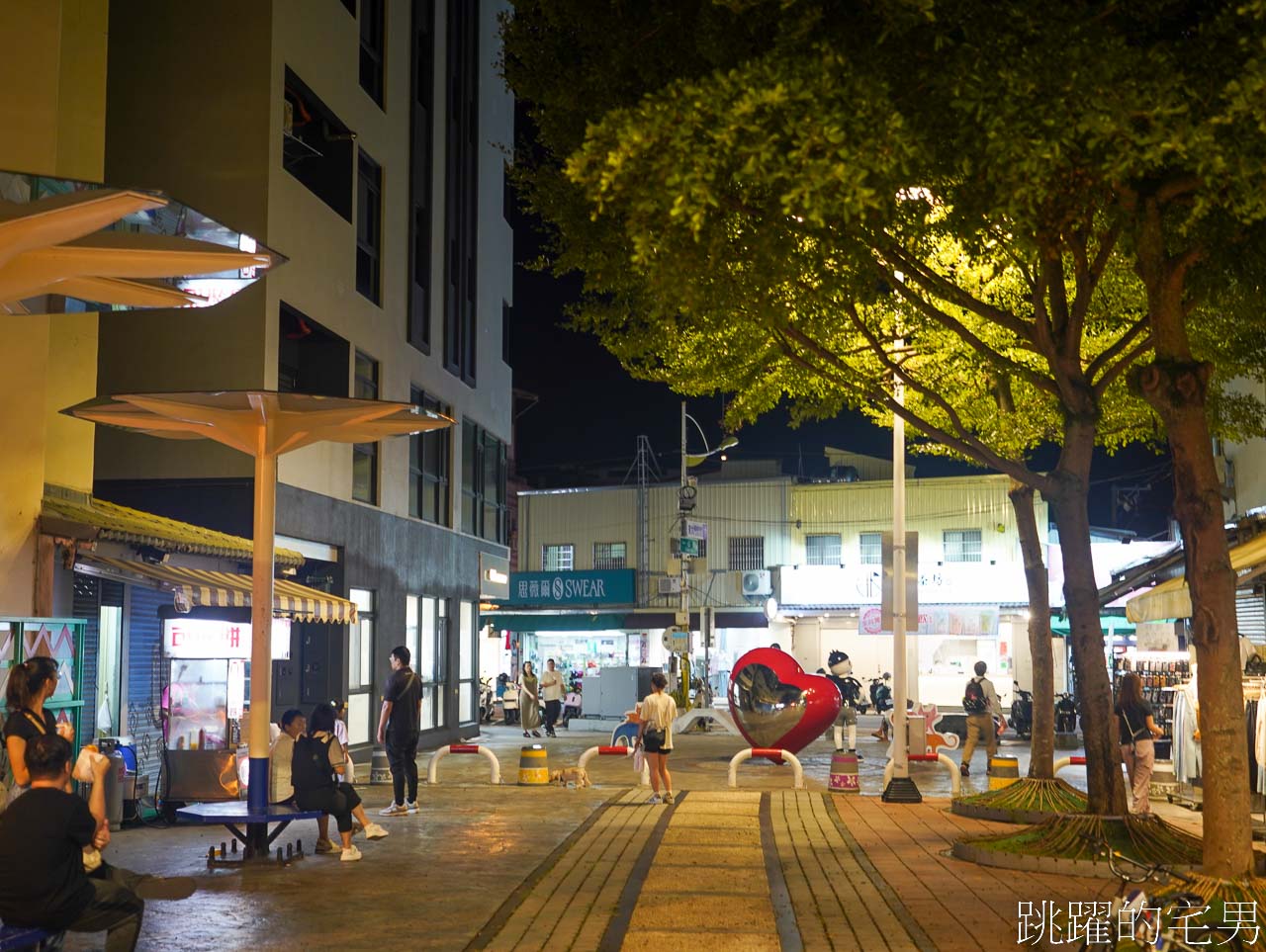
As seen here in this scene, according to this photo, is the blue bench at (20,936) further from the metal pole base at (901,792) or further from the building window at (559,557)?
the building window at (559,557)

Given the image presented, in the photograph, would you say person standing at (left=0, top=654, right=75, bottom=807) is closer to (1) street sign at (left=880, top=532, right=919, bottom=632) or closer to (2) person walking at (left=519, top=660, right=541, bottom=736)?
(1) street sign at (left=880, top=532, right=919, bottom=632)

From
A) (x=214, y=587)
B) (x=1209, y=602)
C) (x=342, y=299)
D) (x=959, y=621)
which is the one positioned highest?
(x=342, y=299)

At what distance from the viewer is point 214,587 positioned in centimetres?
1501

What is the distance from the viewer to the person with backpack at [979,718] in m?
23.7

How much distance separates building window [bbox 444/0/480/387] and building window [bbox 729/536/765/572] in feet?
68.0

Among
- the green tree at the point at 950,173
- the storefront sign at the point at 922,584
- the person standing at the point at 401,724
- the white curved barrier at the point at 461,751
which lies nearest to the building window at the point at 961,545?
the storefront sign at the point at 922,584

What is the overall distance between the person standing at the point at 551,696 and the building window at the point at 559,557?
19617mm

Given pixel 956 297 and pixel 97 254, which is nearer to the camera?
pixel 97 254

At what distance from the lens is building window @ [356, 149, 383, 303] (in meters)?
24.7

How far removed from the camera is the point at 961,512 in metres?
45.8

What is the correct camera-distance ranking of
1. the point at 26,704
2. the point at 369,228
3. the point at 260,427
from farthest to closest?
the point at 369,228 < the point at 260,427 < the point at 26,704

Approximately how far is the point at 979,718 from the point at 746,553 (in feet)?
85.8

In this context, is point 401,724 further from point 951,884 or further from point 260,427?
point 951,884

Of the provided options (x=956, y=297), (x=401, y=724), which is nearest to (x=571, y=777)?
(x=401, y=724)
